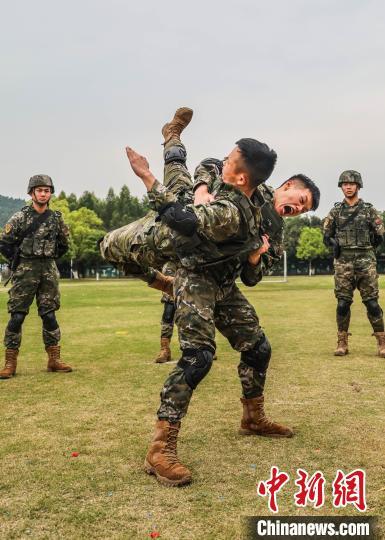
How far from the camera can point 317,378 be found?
23.9 ft

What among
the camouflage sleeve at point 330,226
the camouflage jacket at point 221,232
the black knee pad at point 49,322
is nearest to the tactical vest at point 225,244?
the camouflage jacket at point 221,232

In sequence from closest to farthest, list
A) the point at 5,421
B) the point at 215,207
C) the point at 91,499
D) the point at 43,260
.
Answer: the point at 91,499
the point at 215,207
the point at 5,421
the point at 43,260

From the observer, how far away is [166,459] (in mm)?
3975

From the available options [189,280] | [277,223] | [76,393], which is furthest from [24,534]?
[76,393]

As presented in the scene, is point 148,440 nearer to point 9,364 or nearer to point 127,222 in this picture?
point 9,364

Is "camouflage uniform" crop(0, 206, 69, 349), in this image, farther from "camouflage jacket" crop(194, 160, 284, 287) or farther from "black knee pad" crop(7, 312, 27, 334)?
"camouflage jacket" crop(194, 160, 284, 287)

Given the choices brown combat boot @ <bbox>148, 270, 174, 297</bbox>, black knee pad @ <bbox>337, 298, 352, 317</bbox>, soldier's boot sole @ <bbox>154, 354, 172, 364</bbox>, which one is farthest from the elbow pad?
black knee pad @ <bbox>337, 298, 352, 317</bbox>

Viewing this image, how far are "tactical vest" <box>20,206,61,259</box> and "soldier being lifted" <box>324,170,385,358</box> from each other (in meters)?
4.55

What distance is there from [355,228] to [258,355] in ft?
17.3

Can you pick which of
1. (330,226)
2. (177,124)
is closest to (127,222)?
(330,226)

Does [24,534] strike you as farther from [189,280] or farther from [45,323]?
[45,323]

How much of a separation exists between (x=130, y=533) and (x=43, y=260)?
5432mm

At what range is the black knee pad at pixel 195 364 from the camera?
4215 millimetres

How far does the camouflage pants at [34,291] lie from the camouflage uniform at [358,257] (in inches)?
182
